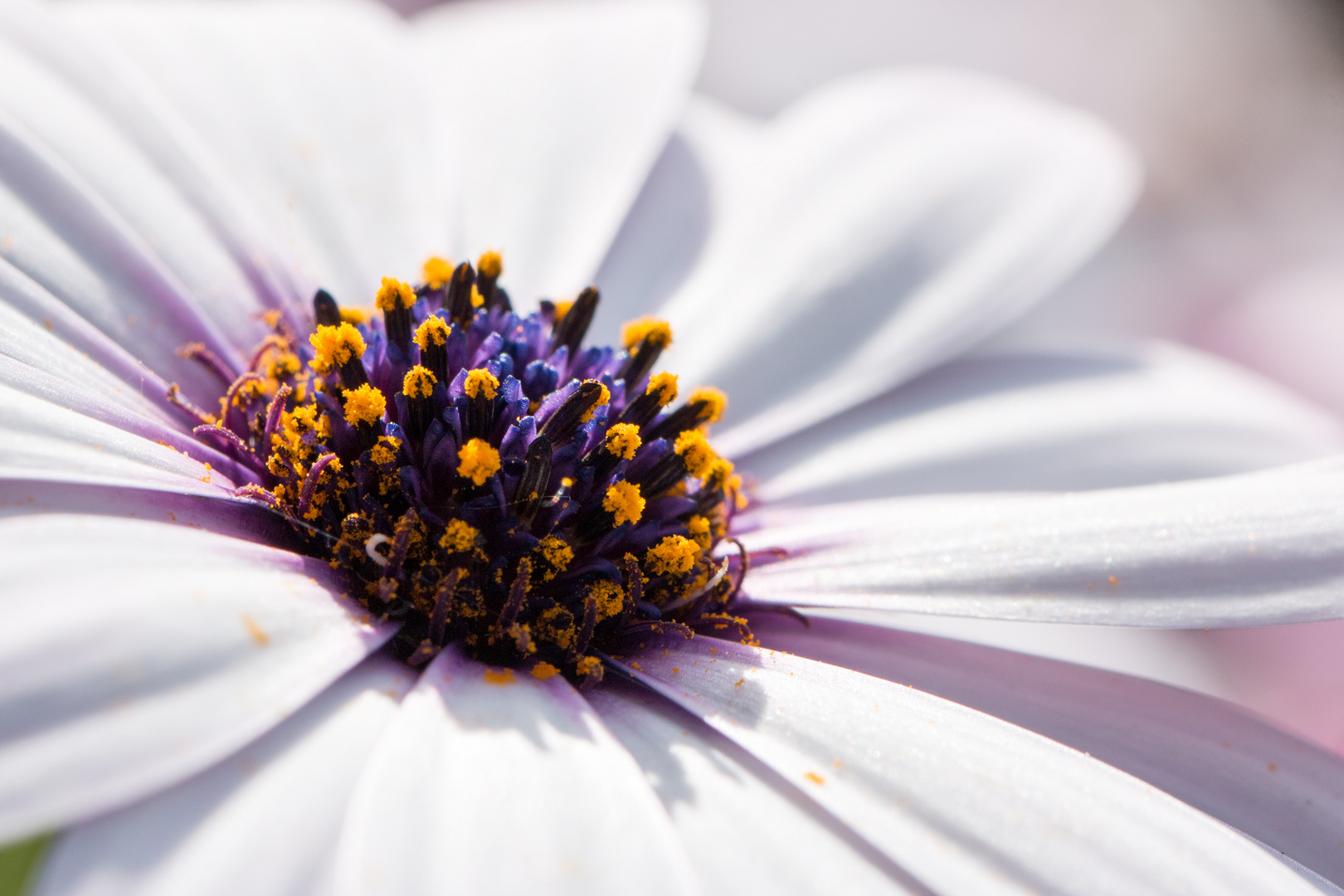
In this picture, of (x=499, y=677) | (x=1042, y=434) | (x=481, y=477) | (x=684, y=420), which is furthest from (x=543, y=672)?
(x=1042, y=434)

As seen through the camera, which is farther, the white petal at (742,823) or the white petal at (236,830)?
the white petal at (742,823)

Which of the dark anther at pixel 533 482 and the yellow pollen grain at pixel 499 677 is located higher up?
the dark anther at pixel 533 482

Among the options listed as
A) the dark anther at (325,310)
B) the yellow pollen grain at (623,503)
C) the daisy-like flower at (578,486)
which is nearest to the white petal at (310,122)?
the daisy-like flower at (578,486)

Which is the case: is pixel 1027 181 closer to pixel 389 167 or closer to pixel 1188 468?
pixel 1188 468

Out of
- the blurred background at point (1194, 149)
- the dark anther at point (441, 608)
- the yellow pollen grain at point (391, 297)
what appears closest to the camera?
the dark anther at point (441, 608)

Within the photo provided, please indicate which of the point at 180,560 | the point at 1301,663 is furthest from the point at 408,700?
the point at 1301,663

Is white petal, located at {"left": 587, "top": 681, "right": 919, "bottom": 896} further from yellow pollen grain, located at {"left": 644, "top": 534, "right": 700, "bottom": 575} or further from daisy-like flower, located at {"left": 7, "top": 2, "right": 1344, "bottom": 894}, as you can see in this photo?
yellow pollen grain, located at {"left": 644, "top": 534, "right": 700, "bottom": 575}

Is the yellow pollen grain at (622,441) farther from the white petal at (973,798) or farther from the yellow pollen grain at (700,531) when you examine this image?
the white petal at (973,798)

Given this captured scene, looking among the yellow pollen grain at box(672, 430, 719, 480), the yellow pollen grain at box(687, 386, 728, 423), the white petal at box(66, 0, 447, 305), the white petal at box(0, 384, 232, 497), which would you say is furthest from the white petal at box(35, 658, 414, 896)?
the white petal at box(66, 0, 447, 305)
